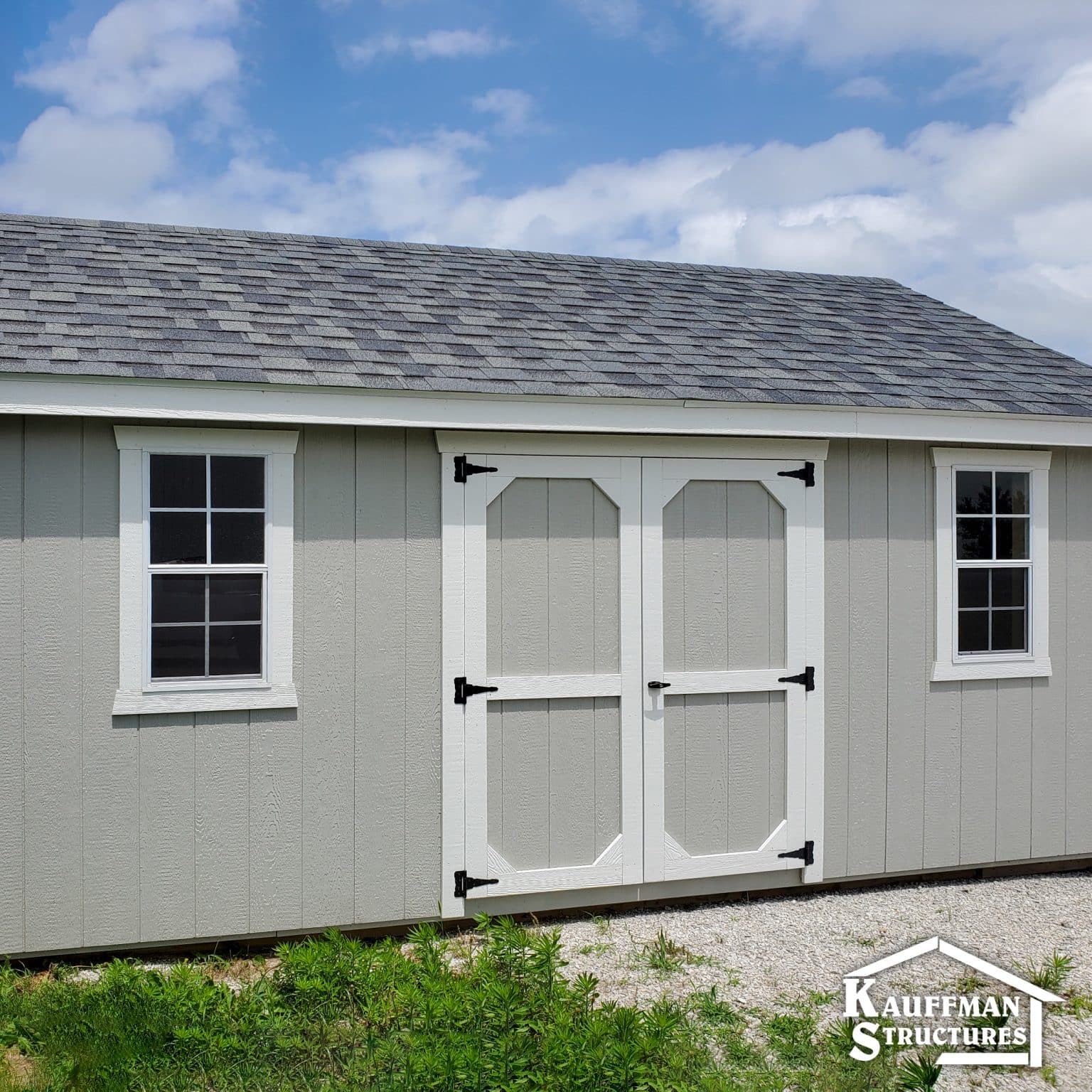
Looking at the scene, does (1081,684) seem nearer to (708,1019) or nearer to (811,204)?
(708,1019)

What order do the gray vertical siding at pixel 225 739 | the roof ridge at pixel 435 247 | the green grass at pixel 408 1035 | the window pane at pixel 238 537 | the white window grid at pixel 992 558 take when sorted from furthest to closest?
the roof ridge at pixel 435 247 < the white window grid at pixel 992 558 < the window pane at pixel 238 537 < the gray vertical siding at pixel 225 739 < the green grass at pixel 408 1035

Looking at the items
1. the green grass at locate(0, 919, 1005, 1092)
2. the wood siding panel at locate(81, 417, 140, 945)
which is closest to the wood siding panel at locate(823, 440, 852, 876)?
the green grass at locate(0, 919, 1005, 1092)

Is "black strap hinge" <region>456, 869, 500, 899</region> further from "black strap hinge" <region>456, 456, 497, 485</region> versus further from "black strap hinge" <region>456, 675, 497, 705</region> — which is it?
"black strap hinge" <region>456, 456, 497, 485</region>

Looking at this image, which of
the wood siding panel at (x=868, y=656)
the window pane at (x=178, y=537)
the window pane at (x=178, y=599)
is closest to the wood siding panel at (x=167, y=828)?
the window pane at (x=178, y=599)

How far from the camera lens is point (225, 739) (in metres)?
4.55

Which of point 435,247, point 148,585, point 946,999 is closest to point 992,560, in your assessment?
point 946,999

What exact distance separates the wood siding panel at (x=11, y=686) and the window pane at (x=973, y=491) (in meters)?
4.96

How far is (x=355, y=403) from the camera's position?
4586 mm

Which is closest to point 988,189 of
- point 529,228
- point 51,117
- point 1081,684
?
point 529,228

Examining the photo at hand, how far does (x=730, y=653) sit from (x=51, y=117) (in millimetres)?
38491

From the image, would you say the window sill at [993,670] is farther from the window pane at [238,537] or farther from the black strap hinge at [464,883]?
the window pane at [238,537]

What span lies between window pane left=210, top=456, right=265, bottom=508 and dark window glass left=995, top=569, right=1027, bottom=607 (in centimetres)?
421

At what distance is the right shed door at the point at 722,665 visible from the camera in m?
5.20

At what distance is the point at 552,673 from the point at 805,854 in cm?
178
